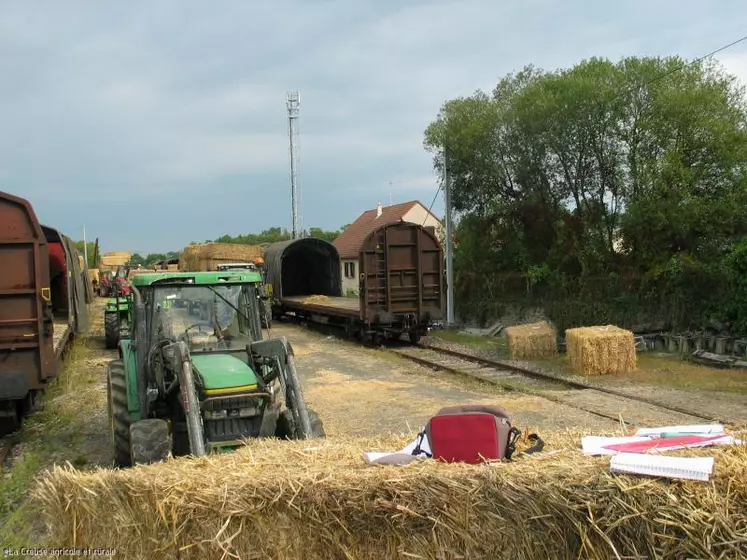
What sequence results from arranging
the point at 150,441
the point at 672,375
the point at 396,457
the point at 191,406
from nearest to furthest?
1. the point at 396,457
2. the point at 191,406
3. the point at 150,441
4. the point at 672,375

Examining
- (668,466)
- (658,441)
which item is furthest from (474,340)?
(668,466)

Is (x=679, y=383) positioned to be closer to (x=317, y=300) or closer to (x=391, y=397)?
(x=391, y=397)

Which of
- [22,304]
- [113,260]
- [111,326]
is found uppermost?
[113,260]

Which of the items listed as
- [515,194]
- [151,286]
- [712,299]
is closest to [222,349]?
[151,286]

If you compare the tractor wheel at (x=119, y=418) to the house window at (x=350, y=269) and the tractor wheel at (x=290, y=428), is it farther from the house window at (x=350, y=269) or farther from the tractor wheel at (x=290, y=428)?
the house window at (x=350, y=269)

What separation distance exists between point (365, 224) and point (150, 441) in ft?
137

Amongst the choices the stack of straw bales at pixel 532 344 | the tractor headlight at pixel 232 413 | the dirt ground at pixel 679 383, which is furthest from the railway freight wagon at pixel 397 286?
the tractor headlight at pixel 232 413

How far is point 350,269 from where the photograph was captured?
4109cm

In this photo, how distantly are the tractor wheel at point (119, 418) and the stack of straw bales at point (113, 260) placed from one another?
114 ft

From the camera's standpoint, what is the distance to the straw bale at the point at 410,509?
2762mm

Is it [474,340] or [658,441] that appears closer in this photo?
[658,441]

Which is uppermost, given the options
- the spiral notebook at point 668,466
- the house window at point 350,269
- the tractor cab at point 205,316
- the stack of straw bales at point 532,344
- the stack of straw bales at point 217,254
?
the stack of straw bales at point 217,254

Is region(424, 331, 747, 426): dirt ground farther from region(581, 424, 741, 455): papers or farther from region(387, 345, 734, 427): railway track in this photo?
region(581, 424, 741, 455): papers

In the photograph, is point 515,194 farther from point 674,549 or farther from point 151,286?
point 674,549
